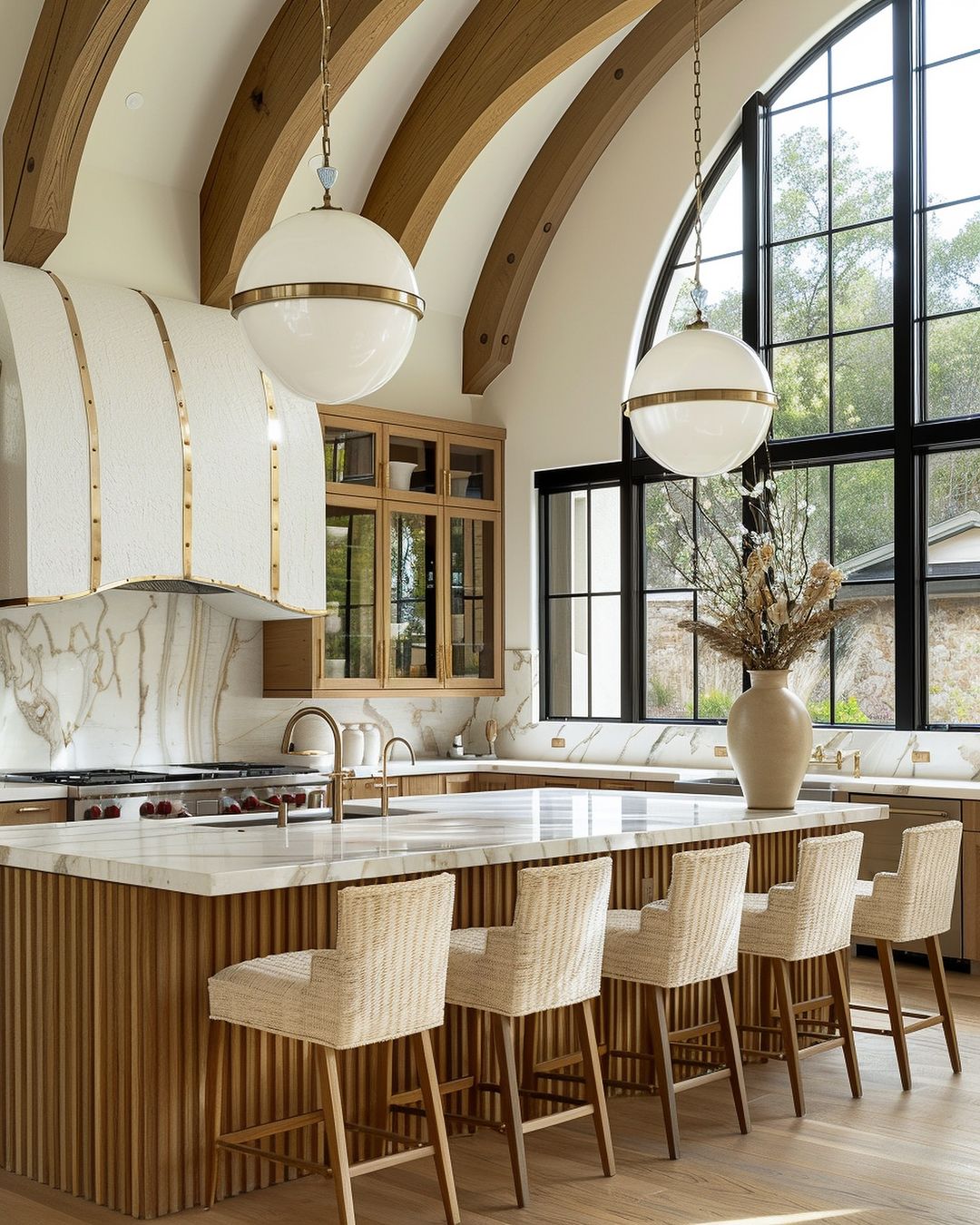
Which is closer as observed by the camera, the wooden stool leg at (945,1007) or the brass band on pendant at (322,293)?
the brass band on pendant at (322,293)

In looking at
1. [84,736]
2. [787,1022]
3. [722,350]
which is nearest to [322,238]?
[722,350]

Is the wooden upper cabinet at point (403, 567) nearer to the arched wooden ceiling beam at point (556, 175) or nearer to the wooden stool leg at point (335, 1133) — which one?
the arched wooden ceiling beam at point (556, 175)

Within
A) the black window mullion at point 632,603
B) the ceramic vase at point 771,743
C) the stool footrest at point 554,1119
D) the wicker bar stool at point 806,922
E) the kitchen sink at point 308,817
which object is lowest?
the stool footrest at point 554,1119

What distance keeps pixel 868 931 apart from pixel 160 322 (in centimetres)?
413

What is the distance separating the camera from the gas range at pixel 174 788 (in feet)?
19.7

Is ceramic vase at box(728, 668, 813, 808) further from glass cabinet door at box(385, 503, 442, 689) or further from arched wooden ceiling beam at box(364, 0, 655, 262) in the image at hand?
glass cabinet door at box(385, 503, 442, 689)

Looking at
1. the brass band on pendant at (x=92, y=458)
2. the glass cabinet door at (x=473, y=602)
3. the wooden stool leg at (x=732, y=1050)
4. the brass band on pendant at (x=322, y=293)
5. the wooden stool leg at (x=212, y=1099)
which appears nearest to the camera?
the brass band on pendant at (x=322, y=293)

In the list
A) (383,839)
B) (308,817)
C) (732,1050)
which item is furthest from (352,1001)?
(308,817)

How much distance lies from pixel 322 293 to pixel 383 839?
1.45 m

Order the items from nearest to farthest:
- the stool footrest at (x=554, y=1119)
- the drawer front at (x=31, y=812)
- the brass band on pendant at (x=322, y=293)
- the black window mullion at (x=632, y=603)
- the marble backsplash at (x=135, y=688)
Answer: the brass band on pendant at (x=322, y=293)
the stool footrest at (x=554, y=1119)
the drawer front at (x=31, y=812)
the marble backsplash at (x=135, y=688)
the black window mullion at (x=632, y=603)

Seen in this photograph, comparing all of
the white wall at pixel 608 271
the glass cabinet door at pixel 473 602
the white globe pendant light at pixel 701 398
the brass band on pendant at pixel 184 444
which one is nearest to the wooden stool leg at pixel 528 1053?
the white globe pendant light at pixel 701 398

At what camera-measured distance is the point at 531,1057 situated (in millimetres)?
4070

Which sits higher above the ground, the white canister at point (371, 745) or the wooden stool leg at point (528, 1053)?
the white canister at point (371, 745)

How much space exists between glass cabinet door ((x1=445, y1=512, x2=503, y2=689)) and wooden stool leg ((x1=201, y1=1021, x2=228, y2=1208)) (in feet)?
15.5
